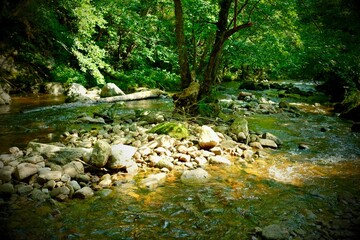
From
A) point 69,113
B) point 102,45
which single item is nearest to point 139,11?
point 102,45

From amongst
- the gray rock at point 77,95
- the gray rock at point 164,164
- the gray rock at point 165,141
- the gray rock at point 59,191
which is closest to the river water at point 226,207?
the gray rock at point 59,191

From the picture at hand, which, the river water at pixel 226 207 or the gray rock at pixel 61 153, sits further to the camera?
the gray rock at pixel 61 153

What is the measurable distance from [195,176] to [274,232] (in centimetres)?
209

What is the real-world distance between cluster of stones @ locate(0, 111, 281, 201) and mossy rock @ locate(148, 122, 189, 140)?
0.16 meters

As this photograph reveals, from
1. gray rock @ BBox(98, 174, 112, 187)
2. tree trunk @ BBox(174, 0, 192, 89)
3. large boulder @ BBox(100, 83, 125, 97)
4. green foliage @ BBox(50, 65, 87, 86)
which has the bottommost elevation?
gray rock @ BBox(98, 174, 112, 187)

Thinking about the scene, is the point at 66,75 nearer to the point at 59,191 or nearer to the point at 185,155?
the point at 185,155

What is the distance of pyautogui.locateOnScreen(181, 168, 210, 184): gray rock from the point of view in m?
5.06

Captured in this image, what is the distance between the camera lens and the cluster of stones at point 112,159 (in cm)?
448

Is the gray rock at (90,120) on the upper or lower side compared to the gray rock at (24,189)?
upper

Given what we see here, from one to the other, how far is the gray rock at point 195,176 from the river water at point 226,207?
5.8 inches

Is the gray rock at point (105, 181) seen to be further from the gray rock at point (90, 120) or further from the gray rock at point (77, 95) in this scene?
the gray rock at point (77, 95)

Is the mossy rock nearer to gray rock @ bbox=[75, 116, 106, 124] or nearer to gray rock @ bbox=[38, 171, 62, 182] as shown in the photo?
gray rock @ bbox=[75, 116, 106, 124]

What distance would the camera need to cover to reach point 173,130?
288 inches

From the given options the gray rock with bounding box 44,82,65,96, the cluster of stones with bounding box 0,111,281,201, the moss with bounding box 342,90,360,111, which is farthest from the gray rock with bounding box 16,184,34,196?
the gray rock with bounding box 44,82,65,96
